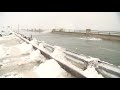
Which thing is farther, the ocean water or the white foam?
the ocean water

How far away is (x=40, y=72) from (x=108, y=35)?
5.91ft

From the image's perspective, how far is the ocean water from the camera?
4031mm

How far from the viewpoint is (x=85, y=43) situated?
468cm

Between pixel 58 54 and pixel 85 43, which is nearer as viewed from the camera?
pixel 58 54

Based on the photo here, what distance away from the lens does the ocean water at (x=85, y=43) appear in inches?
159

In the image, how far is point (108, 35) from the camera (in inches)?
170

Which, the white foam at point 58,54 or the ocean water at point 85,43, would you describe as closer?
the white foam at point 58,54

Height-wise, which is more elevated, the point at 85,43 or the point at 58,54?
the point at 85,43
